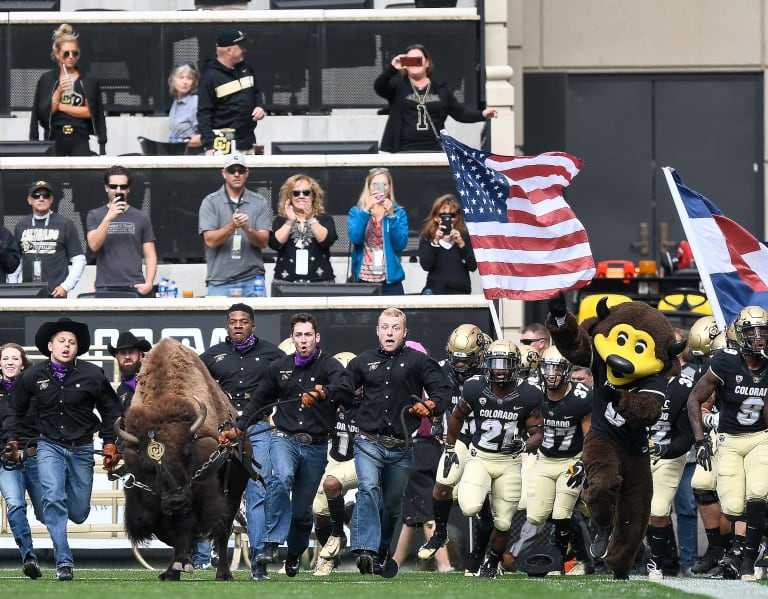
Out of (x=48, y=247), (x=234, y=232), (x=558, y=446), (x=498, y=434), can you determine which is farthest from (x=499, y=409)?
(x=48, y=247)

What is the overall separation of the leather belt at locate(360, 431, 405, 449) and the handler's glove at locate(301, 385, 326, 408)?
25.3 inches

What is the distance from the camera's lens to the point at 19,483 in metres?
15.5

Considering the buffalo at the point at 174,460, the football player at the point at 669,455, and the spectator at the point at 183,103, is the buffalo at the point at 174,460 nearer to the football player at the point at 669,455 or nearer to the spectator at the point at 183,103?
the football player at the point at 669,455

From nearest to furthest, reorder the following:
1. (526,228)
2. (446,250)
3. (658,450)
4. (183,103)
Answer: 1. (526,228)
2. (658,450)
3. (446,250)
4. (183,103)

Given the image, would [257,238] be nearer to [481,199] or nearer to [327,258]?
[327,258]

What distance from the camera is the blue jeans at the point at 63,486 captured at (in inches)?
585

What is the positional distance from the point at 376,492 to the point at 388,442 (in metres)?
0.40

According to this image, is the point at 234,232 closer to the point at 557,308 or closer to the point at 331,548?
the point at 331,548

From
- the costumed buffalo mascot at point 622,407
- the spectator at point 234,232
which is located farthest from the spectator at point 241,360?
the costumed buffalo mascot at point 622,407

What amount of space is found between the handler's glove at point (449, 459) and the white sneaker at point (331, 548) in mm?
1026

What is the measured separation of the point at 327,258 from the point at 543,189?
5.00 metres

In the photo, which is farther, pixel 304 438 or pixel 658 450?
pixel 658 450

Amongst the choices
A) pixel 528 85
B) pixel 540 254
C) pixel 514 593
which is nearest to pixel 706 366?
pixel 540 254

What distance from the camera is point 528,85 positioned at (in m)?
26.3
